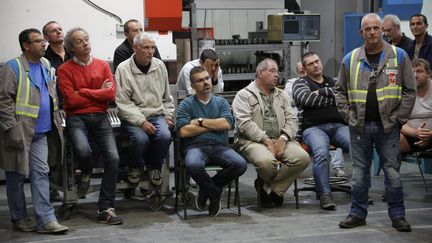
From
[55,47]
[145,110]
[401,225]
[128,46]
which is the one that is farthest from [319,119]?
[55,47]

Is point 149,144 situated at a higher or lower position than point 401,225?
higher

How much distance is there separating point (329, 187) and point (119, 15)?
2.81m

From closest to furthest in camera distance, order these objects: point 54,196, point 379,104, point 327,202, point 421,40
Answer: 1. point 379,104
2. point 327,202
3. point 54,196
4. point 421,40

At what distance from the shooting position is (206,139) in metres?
6.08

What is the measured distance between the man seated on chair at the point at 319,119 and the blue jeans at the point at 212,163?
0.75m

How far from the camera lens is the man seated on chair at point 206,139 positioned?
19.5ft

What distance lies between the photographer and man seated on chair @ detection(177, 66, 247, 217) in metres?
5.93

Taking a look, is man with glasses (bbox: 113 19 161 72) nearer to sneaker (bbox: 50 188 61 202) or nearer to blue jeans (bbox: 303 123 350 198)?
sneaker (bbox: 50 188 61 202)

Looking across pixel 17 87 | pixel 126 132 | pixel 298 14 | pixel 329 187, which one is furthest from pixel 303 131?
pixel 298 14

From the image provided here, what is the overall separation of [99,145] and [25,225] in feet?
2.85

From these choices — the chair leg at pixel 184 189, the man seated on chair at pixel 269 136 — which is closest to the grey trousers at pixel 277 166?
the man seated on chair at pixel 269 136

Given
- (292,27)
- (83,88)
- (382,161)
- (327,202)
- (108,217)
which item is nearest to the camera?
(382,161)

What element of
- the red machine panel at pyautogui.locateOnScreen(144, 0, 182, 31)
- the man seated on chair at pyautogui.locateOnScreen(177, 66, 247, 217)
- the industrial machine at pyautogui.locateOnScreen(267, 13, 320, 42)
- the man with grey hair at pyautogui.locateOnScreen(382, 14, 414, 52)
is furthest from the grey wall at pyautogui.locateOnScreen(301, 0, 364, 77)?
the man seated on chair at pyautogui.locateOnScreen(177, 66, 247, 217)

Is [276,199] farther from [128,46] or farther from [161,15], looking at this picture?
[161,15]
